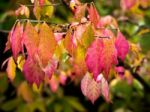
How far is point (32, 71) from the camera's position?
1.10 metres

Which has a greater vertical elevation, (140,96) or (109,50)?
(109,50)

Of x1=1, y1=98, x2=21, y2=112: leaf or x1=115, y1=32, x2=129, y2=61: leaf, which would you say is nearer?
x1=115, y1=32, x2=129, y2=61: leaf

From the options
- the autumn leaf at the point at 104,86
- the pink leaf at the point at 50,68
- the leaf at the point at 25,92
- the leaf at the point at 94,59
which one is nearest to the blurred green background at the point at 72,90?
the leaf at the point at 25,92

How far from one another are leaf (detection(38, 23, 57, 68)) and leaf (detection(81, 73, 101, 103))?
244 millimetres

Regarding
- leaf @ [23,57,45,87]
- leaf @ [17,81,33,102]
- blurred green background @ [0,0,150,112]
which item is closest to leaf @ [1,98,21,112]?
blurred green background @ [0,0,150,112]

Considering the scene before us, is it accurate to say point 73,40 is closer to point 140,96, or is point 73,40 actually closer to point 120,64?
point 120,64

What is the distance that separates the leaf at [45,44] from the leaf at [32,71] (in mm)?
96

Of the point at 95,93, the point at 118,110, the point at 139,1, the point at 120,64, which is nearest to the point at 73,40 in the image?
the point at 95,93

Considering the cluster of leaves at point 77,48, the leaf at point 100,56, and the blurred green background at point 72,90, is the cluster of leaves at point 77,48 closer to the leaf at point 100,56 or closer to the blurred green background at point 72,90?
the leaf at point 100,56

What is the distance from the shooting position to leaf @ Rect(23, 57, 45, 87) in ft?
3.60

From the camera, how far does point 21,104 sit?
9.49ft

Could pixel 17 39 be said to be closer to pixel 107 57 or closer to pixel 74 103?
pixel 107 57

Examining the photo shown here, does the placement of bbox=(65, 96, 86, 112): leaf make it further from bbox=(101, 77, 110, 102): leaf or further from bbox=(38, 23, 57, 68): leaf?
bbox=(38, 23, 57, 68): leaf

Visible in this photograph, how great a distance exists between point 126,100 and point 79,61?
2020 mm
